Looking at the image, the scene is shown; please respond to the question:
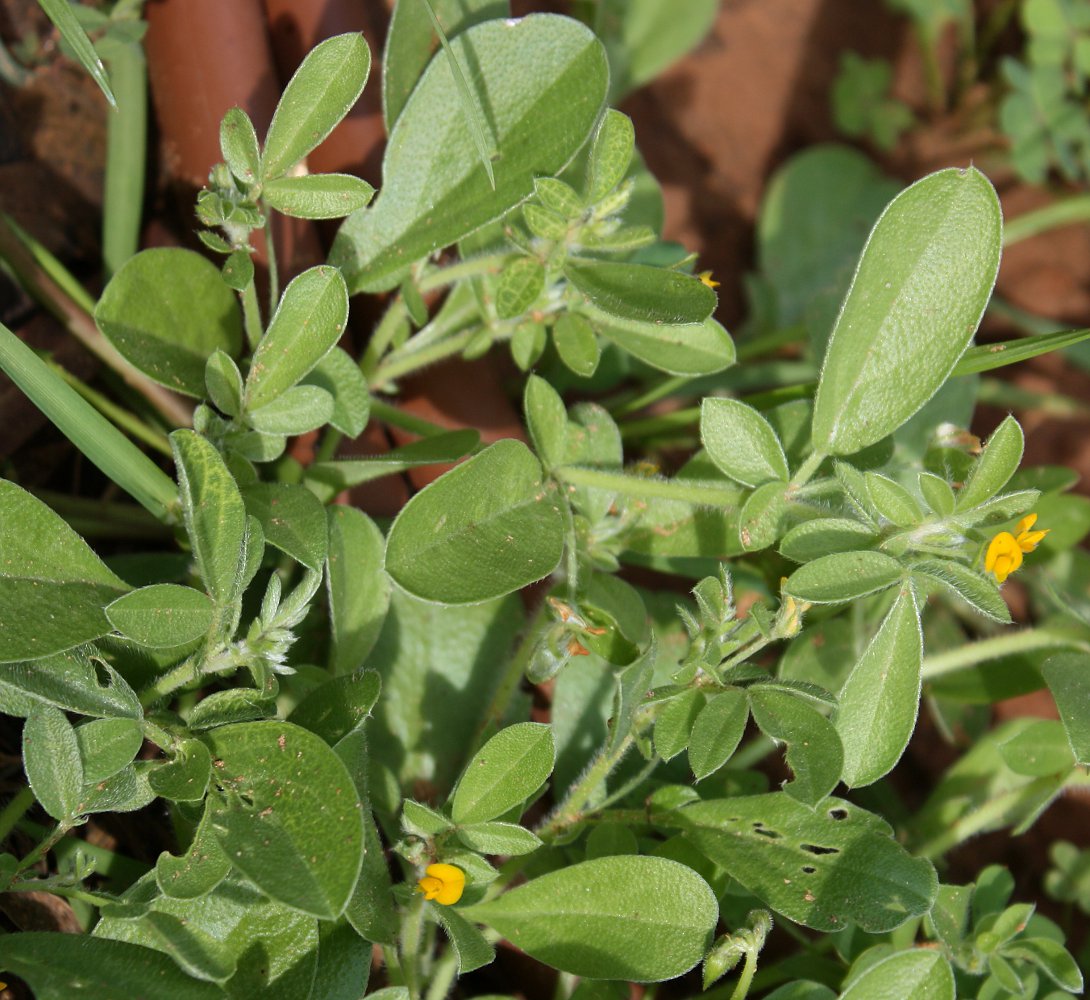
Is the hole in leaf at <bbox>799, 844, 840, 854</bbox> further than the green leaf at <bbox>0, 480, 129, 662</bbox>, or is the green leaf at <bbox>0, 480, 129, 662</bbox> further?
the hole in leaf at <bbox>799, 844, 840, 854</bbox>

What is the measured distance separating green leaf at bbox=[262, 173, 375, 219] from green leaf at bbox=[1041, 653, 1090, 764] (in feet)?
3.21

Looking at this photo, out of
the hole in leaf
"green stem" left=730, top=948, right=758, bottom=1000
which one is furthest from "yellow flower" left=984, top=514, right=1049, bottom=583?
"green stem" left=730, top=948, right=758, bottom=1000

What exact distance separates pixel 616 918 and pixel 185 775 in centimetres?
48

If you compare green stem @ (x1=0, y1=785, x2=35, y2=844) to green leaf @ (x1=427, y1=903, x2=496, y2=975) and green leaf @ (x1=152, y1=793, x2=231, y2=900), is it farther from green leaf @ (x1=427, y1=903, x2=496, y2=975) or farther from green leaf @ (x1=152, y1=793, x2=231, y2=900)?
green leaf @ (x1=427, y1=903, x2=496, y2=975)

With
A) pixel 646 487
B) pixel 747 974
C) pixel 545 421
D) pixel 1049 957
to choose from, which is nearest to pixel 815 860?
pixel 747 974

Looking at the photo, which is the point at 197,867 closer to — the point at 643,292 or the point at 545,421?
the point at 545,421

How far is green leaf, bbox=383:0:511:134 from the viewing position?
140cm

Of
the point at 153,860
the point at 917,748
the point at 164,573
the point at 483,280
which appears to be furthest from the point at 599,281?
the point at 917,748

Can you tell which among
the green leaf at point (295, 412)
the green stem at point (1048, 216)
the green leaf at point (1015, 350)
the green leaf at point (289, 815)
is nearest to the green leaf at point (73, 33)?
the green leaf at point (295, 412)

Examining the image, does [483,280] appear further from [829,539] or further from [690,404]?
[690,404]

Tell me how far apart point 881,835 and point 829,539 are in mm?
349

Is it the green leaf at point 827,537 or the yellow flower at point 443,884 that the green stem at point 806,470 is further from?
the yellow flower at point 443,884

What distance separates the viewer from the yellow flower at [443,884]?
3.57 ft

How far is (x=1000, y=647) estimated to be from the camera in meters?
1.50
